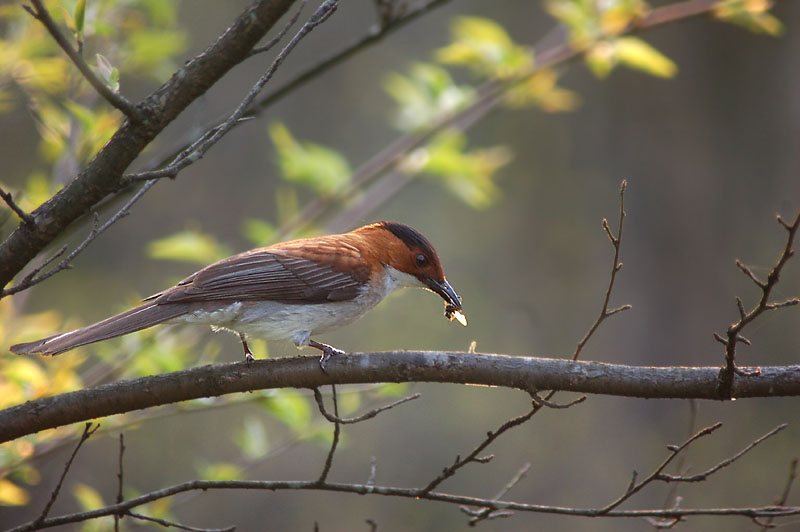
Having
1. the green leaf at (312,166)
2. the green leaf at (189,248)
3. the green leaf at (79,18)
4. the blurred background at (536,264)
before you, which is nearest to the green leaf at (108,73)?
the green leaf at (79,18)

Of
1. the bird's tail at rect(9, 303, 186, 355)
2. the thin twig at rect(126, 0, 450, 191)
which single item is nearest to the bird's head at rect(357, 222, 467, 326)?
the thin twig at rect(126, 0, 450, 191)

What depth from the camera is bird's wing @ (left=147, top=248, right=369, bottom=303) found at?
3.72 meters

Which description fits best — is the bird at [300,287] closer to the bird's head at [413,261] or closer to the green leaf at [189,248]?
the bird's head at [413,261]

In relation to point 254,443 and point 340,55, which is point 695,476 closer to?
point 254,443

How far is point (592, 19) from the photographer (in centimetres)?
445

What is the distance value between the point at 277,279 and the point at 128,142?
1.54 metres

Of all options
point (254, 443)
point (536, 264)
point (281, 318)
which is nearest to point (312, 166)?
point (281, 318)

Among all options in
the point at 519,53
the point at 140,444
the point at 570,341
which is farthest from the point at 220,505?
the point at 519,53

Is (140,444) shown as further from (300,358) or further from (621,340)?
(300,358)

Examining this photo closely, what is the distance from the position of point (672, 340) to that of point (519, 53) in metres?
5.68

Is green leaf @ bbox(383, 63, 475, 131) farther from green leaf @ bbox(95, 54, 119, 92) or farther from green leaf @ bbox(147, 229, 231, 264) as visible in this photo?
green leaf @ bbox(95, 54, 119, 92)

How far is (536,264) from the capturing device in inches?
446

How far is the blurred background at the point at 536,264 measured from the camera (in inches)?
355

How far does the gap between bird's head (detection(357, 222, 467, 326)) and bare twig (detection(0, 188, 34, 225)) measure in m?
2.17
